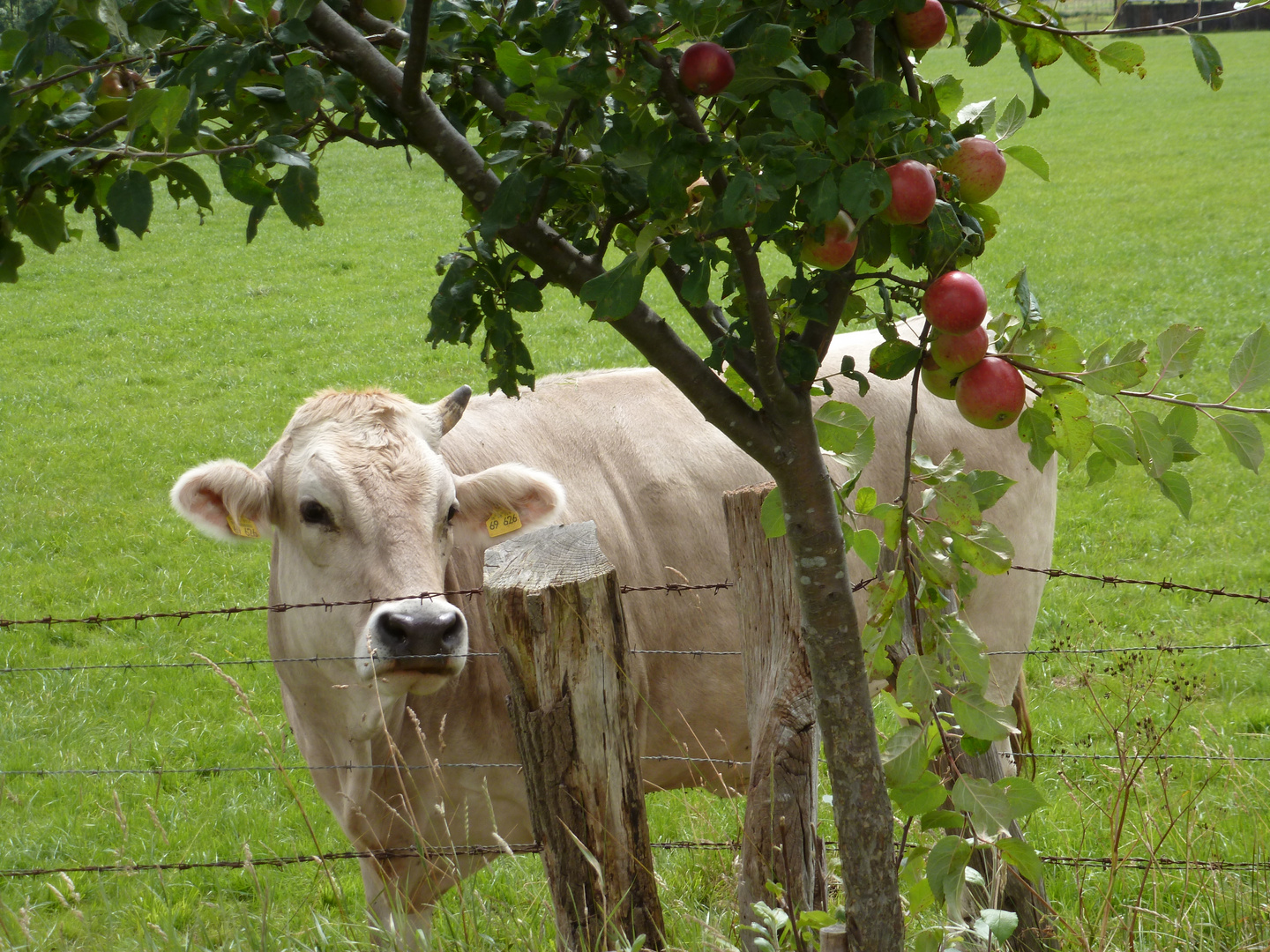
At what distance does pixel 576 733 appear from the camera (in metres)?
2.16

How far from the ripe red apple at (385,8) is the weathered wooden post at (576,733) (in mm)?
1102

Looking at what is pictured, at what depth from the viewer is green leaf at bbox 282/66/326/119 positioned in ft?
3.70

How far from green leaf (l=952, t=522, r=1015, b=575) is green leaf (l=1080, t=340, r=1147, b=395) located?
0.29 meters

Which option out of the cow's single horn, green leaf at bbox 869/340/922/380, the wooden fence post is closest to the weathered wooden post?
the wooden fence post

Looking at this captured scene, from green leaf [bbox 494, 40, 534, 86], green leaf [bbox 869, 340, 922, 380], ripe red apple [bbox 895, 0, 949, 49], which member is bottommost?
green leaf [bbox 869, 340, 922, 380]

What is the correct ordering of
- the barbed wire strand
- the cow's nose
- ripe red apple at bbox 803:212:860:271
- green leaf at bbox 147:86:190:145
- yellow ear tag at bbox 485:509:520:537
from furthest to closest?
yellow ear tag at bbox 485:509:520:537
the cow's nose
the barbed wire strand
ripe red apple at bbox 803:212:860:271
green leaf at bbox 147:86:190:145

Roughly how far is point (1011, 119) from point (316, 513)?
2331 millimetres

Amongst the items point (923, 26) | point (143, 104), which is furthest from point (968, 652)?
point (143, 104)

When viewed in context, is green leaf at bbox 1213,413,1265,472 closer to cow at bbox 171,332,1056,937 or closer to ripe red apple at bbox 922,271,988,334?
Answer: ripe red apple at bbox 922,271,988,334

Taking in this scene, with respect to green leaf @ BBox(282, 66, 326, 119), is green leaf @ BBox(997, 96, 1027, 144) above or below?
below

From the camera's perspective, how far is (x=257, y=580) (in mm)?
6844

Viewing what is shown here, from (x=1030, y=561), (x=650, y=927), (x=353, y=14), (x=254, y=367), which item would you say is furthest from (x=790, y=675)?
(x=254, y=367)

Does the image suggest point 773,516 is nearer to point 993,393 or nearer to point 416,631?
point 993,393

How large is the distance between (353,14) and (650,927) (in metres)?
1.85
